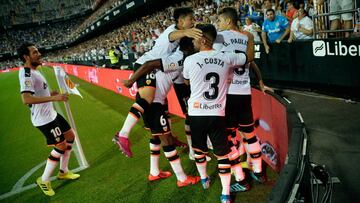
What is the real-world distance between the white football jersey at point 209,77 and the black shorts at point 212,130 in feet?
0.21

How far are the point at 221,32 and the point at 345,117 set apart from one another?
3651 millimetres

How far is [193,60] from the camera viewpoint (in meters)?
3.71

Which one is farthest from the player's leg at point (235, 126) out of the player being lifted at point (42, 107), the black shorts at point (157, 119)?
the player being lifted at point (42, 107)

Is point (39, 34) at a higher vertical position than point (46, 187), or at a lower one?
higher

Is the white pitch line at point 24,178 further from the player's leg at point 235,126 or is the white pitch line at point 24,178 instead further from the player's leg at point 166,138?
the player's leg at point 235,126

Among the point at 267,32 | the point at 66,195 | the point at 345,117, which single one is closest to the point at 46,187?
the point at 66,195

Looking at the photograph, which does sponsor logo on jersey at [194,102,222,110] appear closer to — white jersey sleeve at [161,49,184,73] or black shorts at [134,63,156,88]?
white jersey sleeve at [161,49,184,73]

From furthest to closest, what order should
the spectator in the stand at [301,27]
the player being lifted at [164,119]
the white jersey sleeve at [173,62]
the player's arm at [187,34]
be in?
the spectator in the stand at [301,27]
the player being lifted at [164,119]
the white jersey sleeve at [173,62]
the player's arm at [187,34]

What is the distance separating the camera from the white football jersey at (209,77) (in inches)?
146

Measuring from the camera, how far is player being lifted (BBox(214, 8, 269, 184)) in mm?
4273

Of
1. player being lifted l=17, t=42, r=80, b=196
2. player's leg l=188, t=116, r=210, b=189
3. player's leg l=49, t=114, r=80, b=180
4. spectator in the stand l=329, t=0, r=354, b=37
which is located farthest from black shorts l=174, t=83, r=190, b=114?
spectator in the stand l=329, t=0, r=354, b=37

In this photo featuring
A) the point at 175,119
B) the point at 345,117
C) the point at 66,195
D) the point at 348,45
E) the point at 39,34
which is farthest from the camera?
the point at 39,34

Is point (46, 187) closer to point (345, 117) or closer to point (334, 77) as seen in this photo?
point (345, 117)

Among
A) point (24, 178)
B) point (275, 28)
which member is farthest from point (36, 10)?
point (24, 178)
